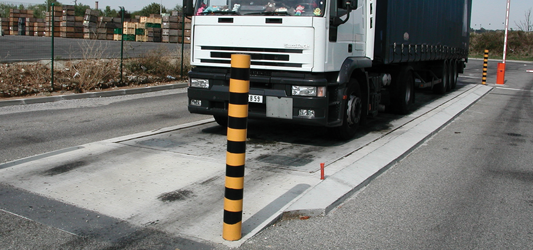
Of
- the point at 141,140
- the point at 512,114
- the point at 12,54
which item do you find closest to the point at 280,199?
the point at 141,140

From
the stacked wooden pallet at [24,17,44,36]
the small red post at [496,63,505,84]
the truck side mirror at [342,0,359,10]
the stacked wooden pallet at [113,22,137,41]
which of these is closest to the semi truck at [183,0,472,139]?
the truck side mirror at [342,0,359,10]

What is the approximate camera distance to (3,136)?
811 cm

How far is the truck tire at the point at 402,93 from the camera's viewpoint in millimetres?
12008

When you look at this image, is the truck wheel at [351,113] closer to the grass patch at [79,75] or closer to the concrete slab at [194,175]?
the concrete slab at [194,175]

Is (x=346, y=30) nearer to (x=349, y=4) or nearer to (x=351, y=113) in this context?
(x=349, y=4)

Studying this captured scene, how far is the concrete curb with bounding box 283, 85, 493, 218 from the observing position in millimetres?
5062

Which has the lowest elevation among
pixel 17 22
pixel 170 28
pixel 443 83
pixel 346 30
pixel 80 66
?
pixel 443 83

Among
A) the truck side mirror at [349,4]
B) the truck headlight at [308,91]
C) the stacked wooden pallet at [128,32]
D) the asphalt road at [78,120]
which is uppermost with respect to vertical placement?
the stacked wooden pallet at [128,32]

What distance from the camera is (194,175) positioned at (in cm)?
602

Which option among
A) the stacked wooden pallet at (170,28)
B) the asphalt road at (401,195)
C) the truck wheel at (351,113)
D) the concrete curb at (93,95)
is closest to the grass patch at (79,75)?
the concrete curb at (93,95)

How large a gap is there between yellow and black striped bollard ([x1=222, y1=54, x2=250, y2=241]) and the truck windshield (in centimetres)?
370

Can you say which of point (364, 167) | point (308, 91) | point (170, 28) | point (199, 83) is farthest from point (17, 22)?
point (364, 167)

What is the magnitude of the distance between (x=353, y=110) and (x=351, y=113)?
0.08m

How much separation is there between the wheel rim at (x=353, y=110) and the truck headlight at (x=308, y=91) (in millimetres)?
1175
